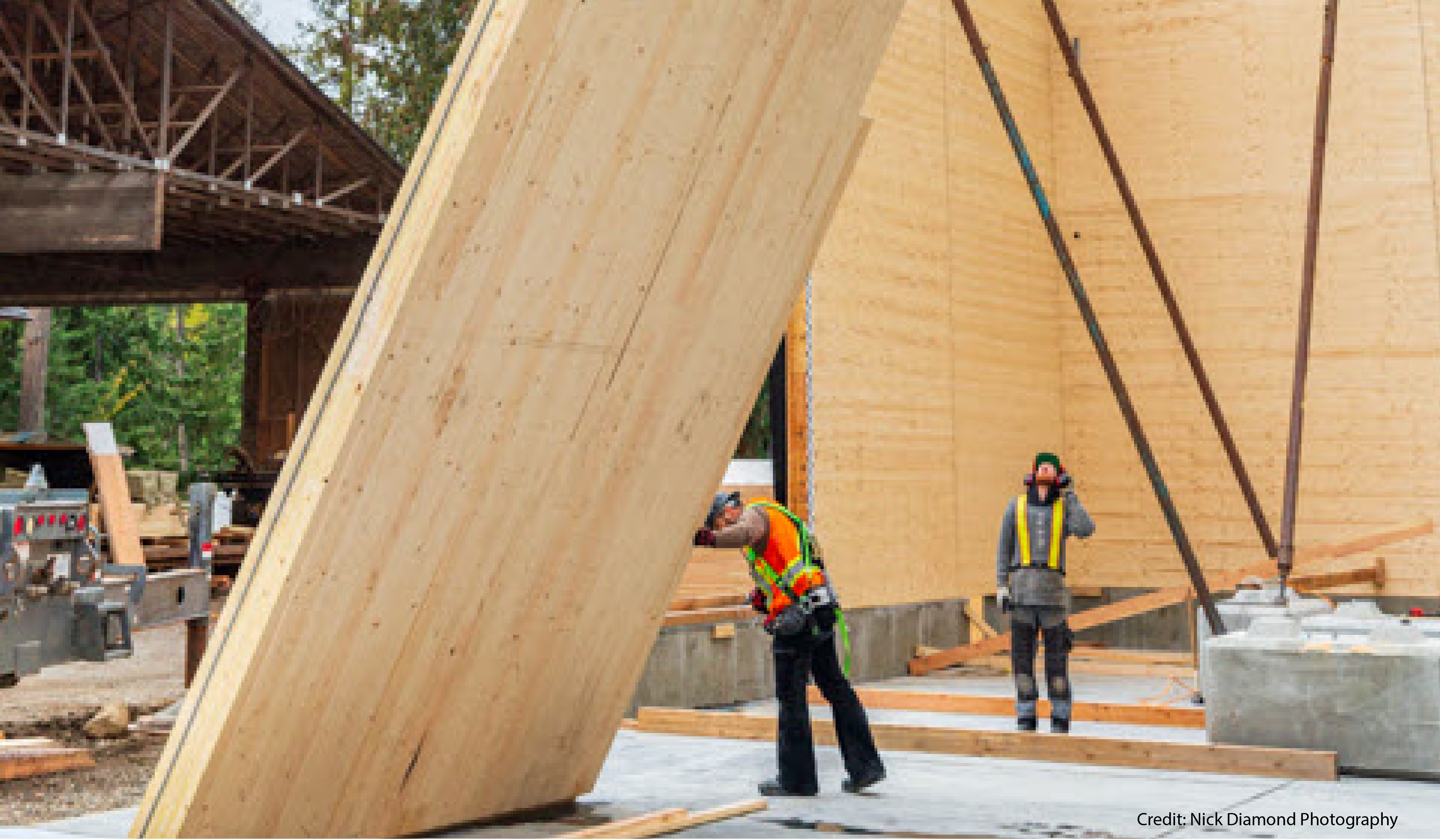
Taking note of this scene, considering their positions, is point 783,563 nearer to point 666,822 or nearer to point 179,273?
point 666,822

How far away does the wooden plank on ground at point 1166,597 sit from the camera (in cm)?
1195

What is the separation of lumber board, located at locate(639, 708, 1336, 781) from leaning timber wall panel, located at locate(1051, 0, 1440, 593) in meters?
7.04

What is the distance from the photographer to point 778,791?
24.4 ft

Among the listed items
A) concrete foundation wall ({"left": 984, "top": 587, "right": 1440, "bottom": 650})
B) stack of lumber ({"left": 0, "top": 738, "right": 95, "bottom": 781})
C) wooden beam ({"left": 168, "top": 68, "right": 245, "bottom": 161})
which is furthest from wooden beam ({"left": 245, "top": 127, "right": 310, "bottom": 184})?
stack of lumber ({"left": 0, "top": 738, "right": 95, "bottom": 781})

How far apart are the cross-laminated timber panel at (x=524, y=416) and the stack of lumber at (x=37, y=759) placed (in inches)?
141

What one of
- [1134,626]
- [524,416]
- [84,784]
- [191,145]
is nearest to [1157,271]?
[1134,626]

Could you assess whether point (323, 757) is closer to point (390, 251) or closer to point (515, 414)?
point (515, 414)

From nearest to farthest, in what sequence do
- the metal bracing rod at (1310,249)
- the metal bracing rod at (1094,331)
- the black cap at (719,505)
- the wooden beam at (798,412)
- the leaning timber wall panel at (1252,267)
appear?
1. the black cap at (719,505)
2. the metal bracing rod at (1094,331)
3. the metal bracing rod at (1310,249)
4. the wooden beam at (798,412)
5. the leaning timber wall panel at (1252,267)

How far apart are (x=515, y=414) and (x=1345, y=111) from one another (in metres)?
12.2

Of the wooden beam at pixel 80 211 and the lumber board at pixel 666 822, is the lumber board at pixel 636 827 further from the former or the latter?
the wooden beam at pixel 80 211

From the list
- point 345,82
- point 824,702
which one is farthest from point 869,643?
point 345,82

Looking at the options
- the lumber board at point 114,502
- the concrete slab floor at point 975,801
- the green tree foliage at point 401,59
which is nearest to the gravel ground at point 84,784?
the concrete slab floor at point 975,801

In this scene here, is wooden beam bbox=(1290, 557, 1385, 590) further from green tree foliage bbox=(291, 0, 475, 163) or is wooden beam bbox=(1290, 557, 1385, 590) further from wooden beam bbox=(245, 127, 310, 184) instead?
green tree foliage bbox=(291, 0, 475, 163)

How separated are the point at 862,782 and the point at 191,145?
17.1m
